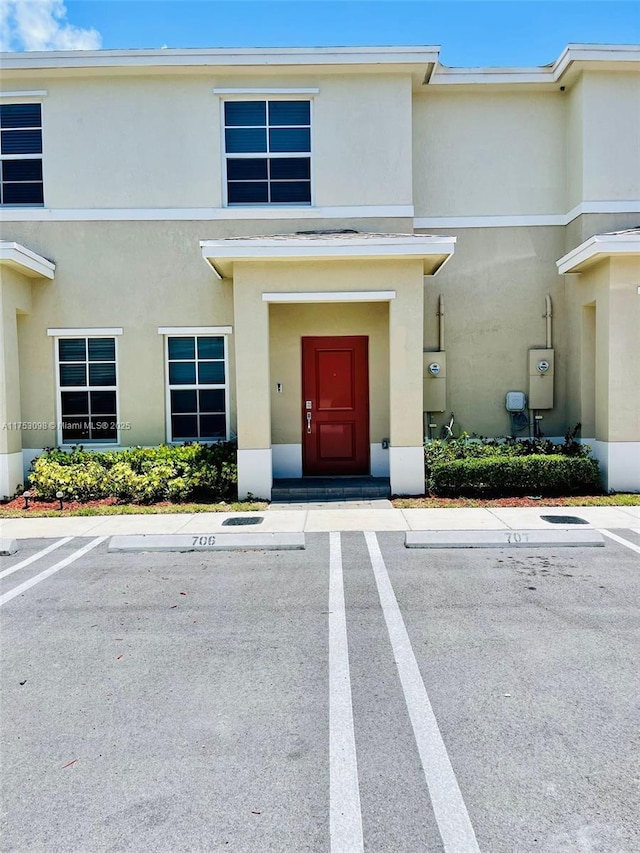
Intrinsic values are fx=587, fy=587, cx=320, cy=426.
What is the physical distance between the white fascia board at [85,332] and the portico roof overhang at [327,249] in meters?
2.67

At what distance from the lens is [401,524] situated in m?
8.17

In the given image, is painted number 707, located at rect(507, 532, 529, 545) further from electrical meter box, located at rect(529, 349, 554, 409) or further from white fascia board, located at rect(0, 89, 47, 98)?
A: white fascia board, located at rect(0, 89, 47, 98)

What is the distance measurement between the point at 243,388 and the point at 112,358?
3.14 meters

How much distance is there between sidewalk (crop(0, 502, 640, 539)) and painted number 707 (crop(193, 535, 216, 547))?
482 millimetres

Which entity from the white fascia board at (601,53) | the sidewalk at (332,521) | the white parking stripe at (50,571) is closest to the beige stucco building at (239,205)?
the white fascia board at (601,53)

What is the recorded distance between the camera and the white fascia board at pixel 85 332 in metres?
11.0

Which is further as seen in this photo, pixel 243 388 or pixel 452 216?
pixel 452 216

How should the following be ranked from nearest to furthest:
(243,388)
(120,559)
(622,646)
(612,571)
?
(622,646), (612,571), (120,559), (243,388)

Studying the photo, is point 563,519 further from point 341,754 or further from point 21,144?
point 21,144

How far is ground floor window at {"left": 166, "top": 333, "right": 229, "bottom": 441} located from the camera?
1117 centimetres

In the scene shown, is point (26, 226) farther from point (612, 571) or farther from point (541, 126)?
point (612, 571)

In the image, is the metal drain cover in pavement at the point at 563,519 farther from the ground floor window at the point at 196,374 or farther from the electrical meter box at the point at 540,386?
the ground floor window at the point at 196,374

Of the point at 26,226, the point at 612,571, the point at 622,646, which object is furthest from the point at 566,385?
the point at 26,226

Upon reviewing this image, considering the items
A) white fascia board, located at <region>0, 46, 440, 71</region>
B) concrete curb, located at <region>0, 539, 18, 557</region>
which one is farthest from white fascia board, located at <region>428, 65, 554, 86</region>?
concrete curb, located at <region>0, 539, 18, 557</region>
